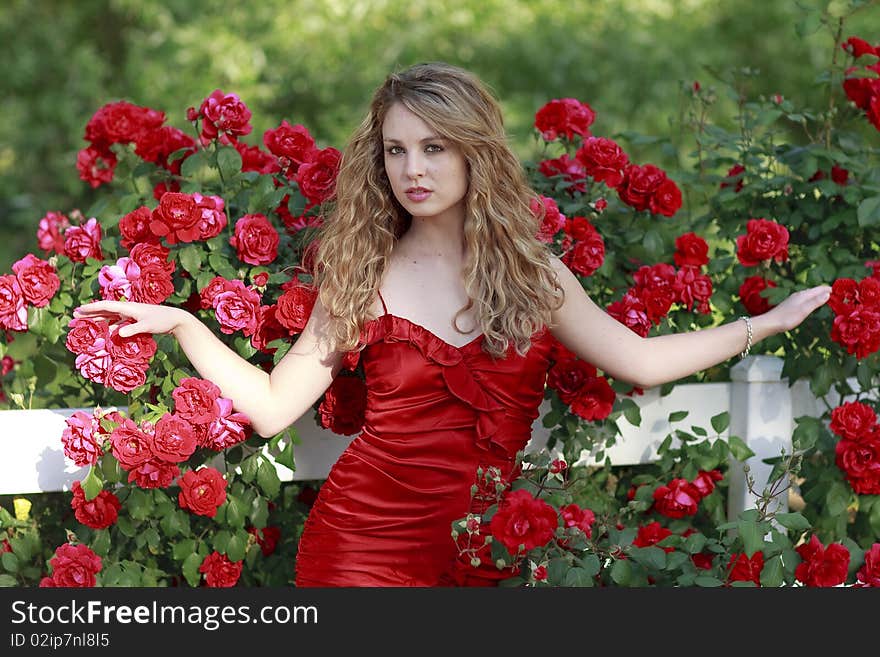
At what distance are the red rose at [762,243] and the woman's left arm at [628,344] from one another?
0.73 ft

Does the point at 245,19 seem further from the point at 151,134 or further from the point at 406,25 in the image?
the point at 151,134

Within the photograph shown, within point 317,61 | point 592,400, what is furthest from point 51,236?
point 317,61

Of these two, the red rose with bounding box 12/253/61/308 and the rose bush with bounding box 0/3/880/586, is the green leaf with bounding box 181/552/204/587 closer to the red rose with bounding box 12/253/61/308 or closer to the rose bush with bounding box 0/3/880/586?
the rose bush with bounding box 0/3/880/586

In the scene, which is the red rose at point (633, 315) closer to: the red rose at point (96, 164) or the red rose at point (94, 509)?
the red rose at point (94, 509)

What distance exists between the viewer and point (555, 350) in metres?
2.49

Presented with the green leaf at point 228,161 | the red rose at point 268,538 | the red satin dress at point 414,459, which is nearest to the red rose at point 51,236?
the green leaf at point 228,161

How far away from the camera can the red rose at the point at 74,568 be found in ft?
7.36

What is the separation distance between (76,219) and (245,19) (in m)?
5.47

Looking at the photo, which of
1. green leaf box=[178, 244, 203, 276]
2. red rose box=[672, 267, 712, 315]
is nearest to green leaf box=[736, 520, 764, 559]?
red rose box=[672, 267, 712, 315]

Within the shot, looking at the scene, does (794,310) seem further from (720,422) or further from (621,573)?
(621,573)

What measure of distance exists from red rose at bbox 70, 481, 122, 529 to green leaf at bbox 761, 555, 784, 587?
1255mm

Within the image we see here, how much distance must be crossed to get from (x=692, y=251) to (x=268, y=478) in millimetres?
1058

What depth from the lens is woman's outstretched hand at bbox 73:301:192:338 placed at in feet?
6.88

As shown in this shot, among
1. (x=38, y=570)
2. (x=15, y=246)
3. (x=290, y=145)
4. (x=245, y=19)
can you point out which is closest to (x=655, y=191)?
(x=290, y=145)
